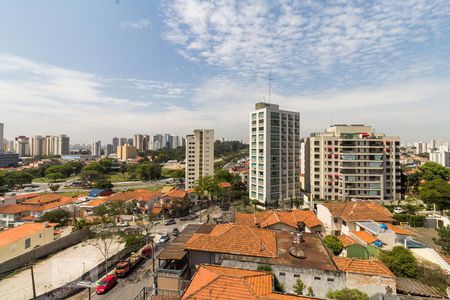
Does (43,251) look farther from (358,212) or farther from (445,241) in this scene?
(445,241)

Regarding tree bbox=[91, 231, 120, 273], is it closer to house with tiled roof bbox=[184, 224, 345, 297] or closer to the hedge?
house with tiled roof bbox=[184, 224, 345, 297]

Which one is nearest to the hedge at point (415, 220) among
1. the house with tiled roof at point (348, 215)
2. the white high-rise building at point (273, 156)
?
the house with tiled roof at point (348, 215)

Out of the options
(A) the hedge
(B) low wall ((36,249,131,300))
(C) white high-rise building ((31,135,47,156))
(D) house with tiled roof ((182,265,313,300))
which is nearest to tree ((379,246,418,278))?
(D) house with tiled roof ((182,265,313,300))

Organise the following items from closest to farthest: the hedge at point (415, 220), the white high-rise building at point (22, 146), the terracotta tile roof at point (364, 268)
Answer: the terracotta tile roof at point (364, 268), the hedge at point (415, 220), the white high-rise building at point (22, 146)

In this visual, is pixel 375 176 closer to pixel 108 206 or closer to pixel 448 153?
pixel 108 206

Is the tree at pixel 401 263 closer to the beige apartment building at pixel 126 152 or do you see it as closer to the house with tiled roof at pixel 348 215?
the house with tiled roof at pixel 348 215

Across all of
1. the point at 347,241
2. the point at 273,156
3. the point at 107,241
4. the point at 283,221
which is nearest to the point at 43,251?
the point at 107,241

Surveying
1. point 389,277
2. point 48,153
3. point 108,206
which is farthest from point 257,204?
point 48,153
